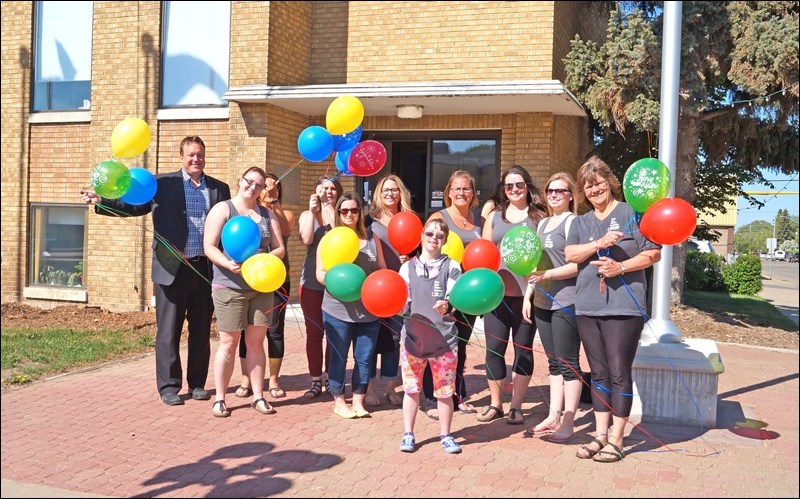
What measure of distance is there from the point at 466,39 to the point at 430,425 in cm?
710

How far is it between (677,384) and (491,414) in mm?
1520

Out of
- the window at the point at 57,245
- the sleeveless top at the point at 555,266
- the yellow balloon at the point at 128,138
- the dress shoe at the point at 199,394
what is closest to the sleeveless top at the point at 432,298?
the sleeveless top at the point at 555,266

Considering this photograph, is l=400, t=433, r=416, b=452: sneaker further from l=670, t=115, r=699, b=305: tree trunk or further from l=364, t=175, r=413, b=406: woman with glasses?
l=670, t=115, r=699, b=305: tree trunk

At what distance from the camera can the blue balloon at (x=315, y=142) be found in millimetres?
6172

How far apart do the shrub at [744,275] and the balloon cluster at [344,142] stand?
368 centimetres

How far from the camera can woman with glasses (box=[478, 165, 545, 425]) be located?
5289 millimetres

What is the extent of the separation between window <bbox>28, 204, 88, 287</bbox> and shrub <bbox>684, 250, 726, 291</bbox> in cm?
1053

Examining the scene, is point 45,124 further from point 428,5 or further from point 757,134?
point 757,134

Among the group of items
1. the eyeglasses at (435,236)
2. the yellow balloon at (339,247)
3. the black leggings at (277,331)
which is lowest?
the black leggings at (277,331)

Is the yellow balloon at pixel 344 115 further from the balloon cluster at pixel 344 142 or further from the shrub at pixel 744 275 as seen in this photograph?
the shrub at pixel 744 275

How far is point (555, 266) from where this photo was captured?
493cm

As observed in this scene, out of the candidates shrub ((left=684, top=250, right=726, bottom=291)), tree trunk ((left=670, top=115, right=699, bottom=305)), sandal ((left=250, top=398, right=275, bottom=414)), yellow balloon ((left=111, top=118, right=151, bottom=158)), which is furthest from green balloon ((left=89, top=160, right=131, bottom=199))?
shrub ((left=684, top=250, right=726, bottom=291))

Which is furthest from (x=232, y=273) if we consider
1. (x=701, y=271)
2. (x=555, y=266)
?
(x=701, y=271)

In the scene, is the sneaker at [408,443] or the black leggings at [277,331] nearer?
the sneaker at [408,443]
